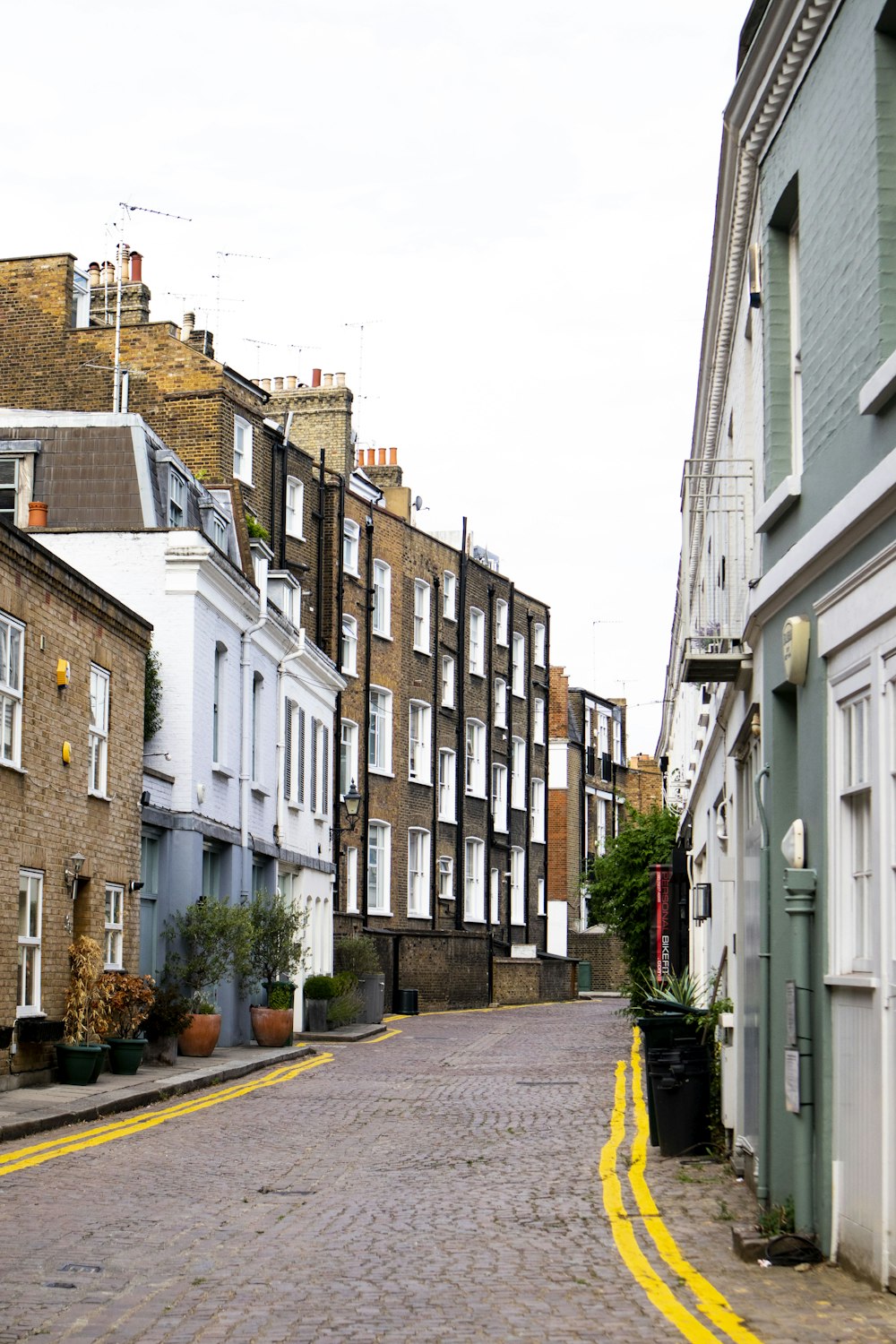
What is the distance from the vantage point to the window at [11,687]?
59.6 feet

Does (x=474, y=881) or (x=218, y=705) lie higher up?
(x=218, y=705)

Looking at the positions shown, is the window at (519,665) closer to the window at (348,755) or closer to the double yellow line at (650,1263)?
the window at (348,755)

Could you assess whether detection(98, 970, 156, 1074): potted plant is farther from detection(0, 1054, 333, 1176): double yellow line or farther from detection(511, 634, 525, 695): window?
detection(511, 634, 525, 695): window

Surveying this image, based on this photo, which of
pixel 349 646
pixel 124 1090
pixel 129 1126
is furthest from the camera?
pixel 349 646

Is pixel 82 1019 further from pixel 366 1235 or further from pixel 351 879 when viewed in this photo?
pixel 351 879

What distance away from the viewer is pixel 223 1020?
1043 inches

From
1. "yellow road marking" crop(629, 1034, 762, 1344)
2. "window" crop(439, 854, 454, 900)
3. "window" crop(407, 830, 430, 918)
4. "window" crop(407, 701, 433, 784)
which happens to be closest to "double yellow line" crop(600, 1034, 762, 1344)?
"yellow road marking" crop(629, 1034, 762, 1344)

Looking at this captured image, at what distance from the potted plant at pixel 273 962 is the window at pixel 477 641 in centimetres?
2570

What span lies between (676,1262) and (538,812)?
4934 centimetres

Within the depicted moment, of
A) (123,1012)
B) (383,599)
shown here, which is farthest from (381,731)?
(123,1012)

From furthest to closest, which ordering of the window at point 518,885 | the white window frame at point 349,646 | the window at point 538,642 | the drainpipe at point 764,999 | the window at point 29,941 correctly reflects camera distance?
the window at point 538,642
the window at point 518,885
the white window frame at point 349,646
the window at point 29,941
the drainpipe at point 764,999

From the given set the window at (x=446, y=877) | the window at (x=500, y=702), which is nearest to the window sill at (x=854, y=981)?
the window at (x=446, y=877)

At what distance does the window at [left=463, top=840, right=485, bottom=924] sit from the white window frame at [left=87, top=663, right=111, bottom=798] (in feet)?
98.6

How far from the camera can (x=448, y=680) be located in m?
51.0
